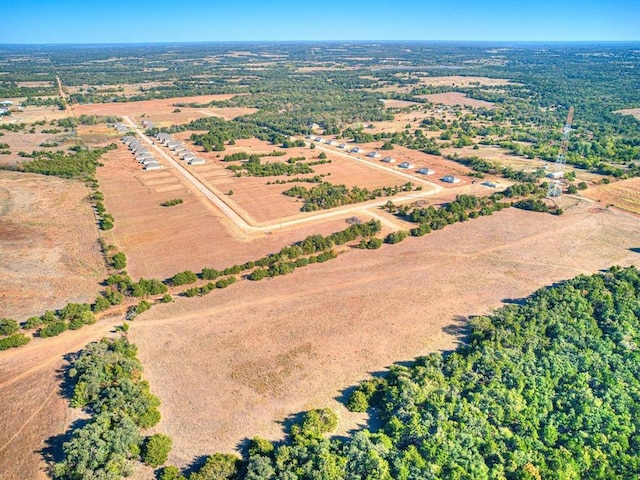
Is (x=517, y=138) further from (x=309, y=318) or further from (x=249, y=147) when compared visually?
(x=309, y=318)

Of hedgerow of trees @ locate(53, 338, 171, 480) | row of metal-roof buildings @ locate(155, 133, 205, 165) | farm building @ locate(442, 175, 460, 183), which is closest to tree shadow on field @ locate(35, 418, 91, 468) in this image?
hedgerow of trees @ locate(53, 338, 171, 480)

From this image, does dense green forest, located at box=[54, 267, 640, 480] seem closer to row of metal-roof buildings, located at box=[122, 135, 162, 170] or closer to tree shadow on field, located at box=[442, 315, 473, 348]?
tree shadow on field, located at box=[442, 315, 473, 348]

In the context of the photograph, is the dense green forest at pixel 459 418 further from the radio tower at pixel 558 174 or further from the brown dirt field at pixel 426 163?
the brown dirt field at pixel 426 163

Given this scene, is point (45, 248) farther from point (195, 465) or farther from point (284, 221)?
point (195, 465)

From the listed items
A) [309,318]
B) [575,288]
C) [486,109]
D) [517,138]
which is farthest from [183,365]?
[486,109]

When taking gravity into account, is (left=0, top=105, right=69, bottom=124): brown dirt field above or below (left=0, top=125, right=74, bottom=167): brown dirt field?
above

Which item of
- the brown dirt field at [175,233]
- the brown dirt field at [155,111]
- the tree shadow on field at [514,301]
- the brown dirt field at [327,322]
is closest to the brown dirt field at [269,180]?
the brown dirt field at [175,233]
